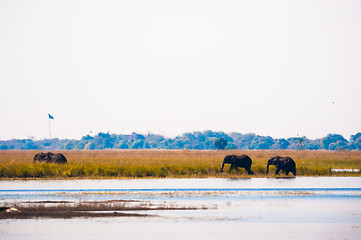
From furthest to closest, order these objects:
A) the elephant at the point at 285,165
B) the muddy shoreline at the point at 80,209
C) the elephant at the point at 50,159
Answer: the elephant at the point at 50,159
the elephant at the point at 285,165
the muddy shoreline at the point at 80,209

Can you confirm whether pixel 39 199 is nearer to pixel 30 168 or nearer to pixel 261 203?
pixel 261 203

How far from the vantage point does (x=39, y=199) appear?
981 inches

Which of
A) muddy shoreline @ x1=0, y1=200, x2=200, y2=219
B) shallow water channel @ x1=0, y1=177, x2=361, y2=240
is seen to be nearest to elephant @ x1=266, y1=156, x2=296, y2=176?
shallow water channel @ x1=0, y1=177, x2=361, y2=240

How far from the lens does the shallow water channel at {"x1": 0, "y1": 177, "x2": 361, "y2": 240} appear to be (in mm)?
17047

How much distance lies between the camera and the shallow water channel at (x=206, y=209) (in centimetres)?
1705

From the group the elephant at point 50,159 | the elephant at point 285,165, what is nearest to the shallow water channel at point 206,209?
the elephant at point 285,165

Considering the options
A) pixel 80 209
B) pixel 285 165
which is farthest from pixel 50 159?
pixel 80 209

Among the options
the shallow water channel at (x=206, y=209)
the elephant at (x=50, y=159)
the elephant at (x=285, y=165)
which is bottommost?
the shallow water channel at (x=206, y=209)

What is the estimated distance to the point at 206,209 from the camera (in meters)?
21.7

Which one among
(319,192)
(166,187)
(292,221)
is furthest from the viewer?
(166,187)

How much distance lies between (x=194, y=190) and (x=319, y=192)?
19.2 feet

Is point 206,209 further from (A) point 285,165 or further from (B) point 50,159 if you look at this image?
(B) point 50,159

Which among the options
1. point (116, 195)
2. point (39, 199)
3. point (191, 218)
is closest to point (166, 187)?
point (116, 195)

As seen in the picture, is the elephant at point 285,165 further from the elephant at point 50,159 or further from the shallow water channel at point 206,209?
the elephant at point 50,159
